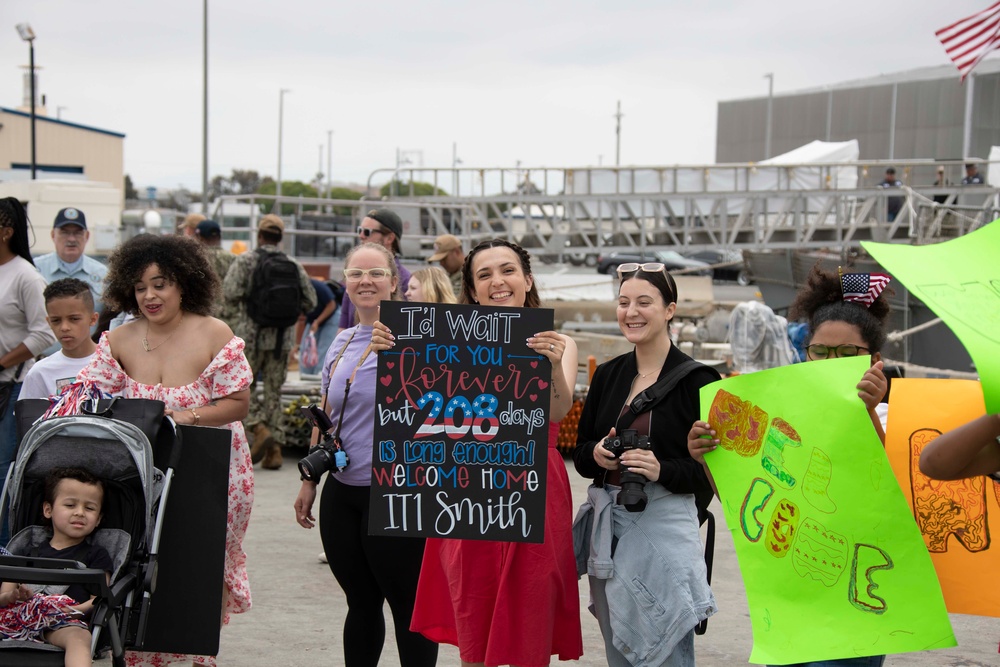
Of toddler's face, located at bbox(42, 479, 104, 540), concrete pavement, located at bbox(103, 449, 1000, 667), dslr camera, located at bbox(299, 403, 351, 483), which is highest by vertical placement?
dslr camera, located at bbox(299, 403, 351, 483)

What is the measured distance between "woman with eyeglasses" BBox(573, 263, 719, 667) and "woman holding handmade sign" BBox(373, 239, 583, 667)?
0.12m

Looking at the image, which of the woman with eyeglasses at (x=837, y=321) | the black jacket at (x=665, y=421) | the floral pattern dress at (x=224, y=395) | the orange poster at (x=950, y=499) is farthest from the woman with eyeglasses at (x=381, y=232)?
the orange poster at (x=950, y=499)

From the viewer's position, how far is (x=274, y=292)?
862 cm

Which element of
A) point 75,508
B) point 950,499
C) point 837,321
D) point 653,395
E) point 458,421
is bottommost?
point 75,508

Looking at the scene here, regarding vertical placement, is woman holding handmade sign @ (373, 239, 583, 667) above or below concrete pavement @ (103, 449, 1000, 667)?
above

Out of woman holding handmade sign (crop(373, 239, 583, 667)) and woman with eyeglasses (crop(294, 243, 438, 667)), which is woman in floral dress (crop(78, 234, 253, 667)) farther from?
woman holding handmade sign (crop(373, 239, 583, 667))

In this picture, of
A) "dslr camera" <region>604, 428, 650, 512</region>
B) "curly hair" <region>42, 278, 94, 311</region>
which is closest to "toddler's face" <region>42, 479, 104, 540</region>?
"curly hair" <region>42, 278, 94, 311</region>

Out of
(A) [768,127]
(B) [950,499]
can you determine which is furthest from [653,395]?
(A) [768,127]

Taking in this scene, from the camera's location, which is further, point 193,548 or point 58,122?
point 58,122

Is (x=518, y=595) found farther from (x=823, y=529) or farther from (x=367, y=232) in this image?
(x=367, y=232)

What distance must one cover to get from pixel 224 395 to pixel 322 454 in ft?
1.68

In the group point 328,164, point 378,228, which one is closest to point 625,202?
point 378,228

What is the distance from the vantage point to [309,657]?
4.94m

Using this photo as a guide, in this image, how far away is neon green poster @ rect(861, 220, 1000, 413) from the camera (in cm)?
243
